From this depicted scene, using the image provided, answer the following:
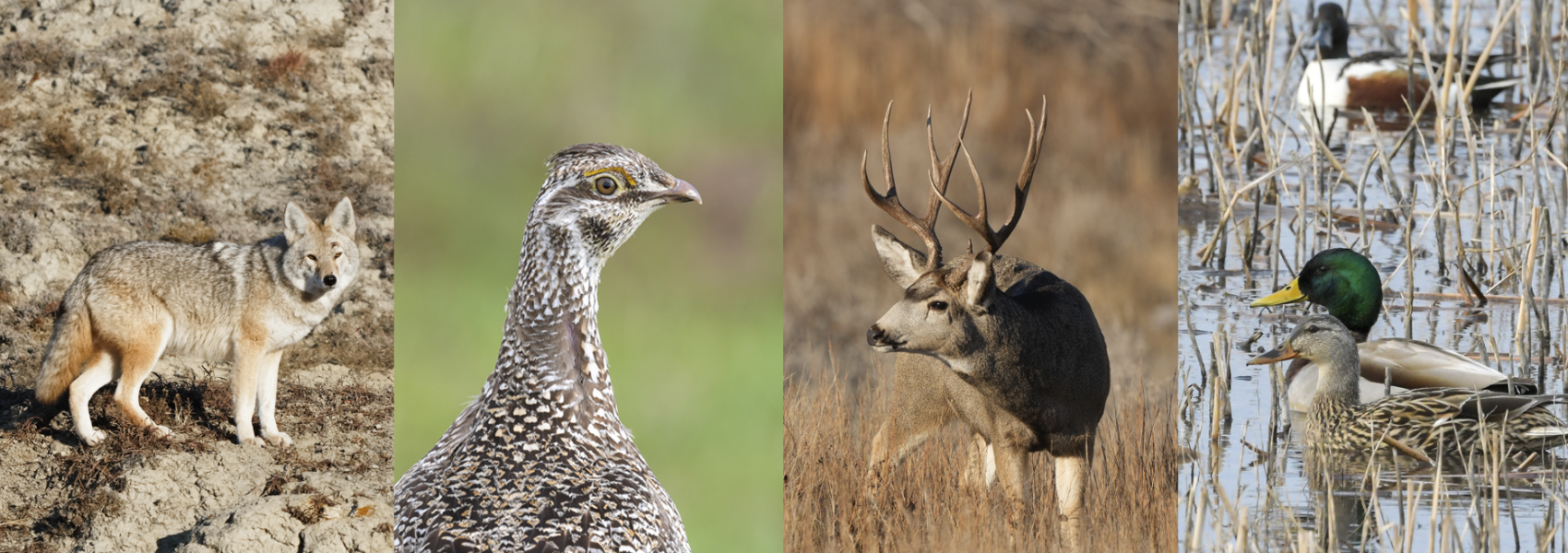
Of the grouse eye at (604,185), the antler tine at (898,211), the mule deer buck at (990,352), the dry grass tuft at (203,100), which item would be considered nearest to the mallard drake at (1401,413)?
the mule deer buck at (990,352)

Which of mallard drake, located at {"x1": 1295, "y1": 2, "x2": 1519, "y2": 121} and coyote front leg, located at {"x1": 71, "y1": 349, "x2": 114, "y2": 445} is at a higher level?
mallard drake, located at {"x1": 1295, "y1": 2, "x2": 1519, "y2": 121}

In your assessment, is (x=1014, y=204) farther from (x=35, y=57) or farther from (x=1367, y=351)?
(x=35, y=57)

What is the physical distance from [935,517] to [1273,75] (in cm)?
175

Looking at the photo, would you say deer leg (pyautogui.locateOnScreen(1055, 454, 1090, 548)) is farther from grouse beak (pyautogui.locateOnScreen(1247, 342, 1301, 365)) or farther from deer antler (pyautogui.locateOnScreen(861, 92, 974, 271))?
deer antler (pyautogui.locateOnScreen(861, 92, 974, 271))

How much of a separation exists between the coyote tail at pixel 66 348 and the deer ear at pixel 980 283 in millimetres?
2524

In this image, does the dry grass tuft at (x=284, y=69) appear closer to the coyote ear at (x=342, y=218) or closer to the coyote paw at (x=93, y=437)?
the coyote ear at (x=342, y=218)

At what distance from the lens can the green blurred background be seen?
14.6 feet

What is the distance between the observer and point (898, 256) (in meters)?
4.02

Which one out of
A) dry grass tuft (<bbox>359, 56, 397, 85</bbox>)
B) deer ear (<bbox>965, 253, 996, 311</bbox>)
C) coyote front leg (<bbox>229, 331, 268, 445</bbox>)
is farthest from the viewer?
dry grass tuft (<bbox>359, 56, 397, 85</bbox>)

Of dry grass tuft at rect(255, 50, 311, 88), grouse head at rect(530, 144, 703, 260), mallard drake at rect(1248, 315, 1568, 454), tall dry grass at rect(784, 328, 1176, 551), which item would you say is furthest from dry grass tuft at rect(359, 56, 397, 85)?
mallard drake at rect(1248, 315, 1568, 454)

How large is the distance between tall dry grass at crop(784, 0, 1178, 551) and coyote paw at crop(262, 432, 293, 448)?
1548 mm

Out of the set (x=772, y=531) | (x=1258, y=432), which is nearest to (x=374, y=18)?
(x=772, y=531)

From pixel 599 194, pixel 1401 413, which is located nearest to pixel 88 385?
pixel 599 194

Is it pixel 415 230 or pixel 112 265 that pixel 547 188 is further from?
pixel 112 265
